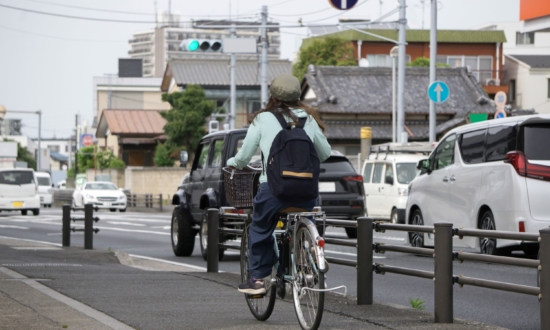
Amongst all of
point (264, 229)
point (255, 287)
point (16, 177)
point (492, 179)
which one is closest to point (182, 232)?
point (492, 179)

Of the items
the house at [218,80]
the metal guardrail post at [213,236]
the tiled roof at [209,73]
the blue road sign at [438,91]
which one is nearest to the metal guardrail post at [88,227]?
the metal guardrail post at [213,236]

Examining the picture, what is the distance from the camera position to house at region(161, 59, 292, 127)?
236ft

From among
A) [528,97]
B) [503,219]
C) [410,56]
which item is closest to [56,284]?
[503,219]

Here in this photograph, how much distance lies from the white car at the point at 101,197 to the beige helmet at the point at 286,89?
35.6 m

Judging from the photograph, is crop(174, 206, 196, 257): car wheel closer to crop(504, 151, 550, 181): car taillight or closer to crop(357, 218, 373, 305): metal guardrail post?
crop(504, 151, 550, 181): car taillight

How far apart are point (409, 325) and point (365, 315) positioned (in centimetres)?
60

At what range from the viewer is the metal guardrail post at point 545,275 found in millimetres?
6000

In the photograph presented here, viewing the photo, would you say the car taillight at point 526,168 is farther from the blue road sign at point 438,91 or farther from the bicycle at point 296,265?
the blue road sign at point 438,91

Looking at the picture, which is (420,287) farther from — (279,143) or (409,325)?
(279,143)

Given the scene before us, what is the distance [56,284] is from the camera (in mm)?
9797

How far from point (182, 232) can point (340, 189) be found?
358cm

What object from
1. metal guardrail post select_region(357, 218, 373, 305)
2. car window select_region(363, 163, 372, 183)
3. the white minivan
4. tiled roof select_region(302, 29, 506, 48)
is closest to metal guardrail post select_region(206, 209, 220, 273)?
metal guardrail post select_region(357, 218, 373, 305)

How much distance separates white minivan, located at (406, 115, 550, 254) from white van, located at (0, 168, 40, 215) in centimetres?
2278

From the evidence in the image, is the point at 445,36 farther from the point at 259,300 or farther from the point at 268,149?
the point at 268,149
